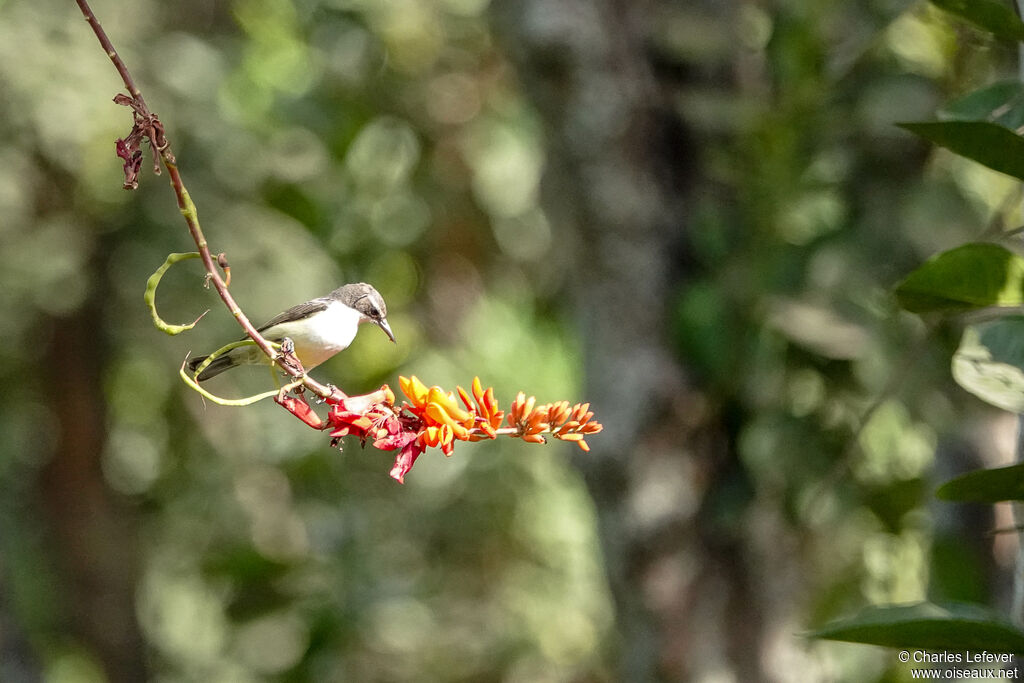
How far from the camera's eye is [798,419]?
3945 mm

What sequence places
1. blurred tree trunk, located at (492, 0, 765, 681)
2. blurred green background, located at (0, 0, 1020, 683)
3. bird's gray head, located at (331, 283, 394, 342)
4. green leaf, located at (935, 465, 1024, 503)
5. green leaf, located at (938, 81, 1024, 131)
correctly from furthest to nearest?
blurred tree trunk, located at (492, 0, 765, 681)
blurred green background, located at (0, 0, 1020, 683)
bird's gray head, located at (331, 283, 394, 342)
green leaf, located at (938, 81, 1024, 131)
green leaf, located at (935, 465, 1024, 503)

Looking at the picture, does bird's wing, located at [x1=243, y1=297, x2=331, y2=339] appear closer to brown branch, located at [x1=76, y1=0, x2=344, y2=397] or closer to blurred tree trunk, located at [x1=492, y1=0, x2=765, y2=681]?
brown branch, located at [x1=76, y1=0, x2=344, y2=397]

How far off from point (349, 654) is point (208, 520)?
10.6ft

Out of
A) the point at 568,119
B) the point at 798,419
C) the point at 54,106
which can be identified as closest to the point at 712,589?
the point at 798,419

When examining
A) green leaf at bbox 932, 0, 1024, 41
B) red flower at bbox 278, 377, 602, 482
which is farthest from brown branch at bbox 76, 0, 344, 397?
green leaf at bbox 932, 0, 1024, 41

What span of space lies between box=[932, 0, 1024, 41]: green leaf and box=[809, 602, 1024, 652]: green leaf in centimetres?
87

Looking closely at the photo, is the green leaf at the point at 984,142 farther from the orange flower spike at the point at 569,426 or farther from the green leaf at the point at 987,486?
the orange flower spike at the point at 569,426

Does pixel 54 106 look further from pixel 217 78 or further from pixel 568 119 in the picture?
pixel 568 119

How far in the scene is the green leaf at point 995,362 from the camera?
1.62 metres

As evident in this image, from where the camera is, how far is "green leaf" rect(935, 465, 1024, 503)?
1533 millimetres

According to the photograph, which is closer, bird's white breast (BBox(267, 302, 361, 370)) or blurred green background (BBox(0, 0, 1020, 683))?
bird's white breast (BBox(267, 302, 361, 370))

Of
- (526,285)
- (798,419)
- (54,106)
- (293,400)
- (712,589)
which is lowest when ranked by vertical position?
(293,400)

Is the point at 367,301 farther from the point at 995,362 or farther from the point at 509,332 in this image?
the point at 509,332

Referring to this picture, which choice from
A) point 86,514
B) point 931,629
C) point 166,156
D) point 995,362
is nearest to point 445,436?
point 166,156
